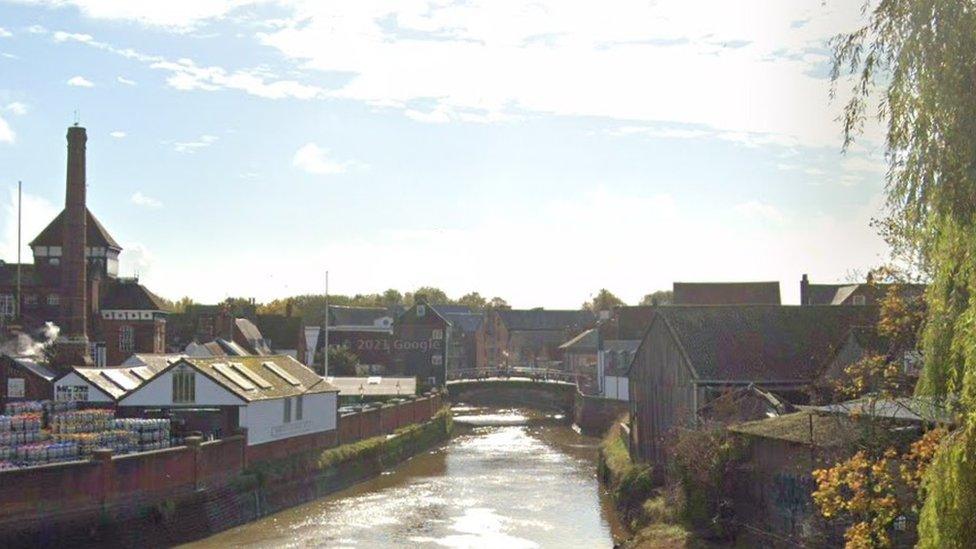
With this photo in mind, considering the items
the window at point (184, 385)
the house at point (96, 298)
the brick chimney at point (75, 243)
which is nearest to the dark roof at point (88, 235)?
the house at point (96, 298)

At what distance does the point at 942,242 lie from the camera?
43.8ft

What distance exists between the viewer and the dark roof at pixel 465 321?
481ft

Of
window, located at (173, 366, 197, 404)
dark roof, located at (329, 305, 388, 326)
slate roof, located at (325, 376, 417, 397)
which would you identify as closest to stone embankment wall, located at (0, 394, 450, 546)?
window, located at (173, 366, 197, 404)

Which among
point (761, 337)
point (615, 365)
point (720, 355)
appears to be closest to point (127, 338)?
point (615, 365)

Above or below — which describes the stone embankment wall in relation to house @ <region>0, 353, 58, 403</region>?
below

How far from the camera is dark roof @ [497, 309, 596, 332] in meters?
157

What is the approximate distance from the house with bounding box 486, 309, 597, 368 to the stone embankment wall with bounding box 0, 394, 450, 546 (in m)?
99.3

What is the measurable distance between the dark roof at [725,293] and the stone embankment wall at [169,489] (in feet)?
108

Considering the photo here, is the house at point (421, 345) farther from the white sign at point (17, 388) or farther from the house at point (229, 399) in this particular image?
the white sign at point (17, 388)

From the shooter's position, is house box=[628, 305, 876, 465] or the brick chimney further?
the brick chimney

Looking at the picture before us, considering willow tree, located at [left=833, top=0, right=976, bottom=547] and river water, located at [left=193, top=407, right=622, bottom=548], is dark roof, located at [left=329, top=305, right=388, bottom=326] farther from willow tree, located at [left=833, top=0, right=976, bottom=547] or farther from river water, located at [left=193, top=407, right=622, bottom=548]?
willow tree, located at [left=833, top=0, right=976, bottom=547]

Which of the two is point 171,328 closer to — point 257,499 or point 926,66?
point 257,499

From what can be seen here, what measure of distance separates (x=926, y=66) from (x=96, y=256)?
74.2m

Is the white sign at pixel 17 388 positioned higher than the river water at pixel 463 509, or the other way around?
the white sign at pixel 17 388
